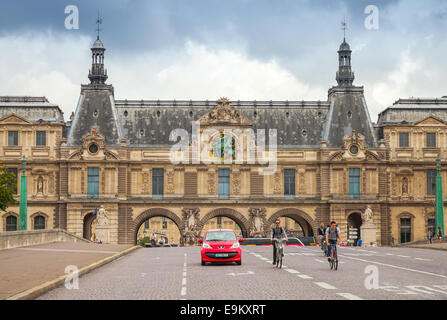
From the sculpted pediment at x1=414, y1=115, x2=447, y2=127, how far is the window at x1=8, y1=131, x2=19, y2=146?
4362 cm

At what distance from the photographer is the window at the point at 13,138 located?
80.7 m

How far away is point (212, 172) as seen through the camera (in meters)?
81.3

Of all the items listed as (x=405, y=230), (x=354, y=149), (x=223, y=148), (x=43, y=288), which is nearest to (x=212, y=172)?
(x=223, y=148)

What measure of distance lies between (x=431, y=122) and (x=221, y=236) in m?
54.2

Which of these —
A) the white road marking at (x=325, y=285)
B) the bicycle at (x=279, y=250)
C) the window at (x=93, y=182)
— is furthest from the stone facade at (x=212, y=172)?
the white road marking at (x=325, y=285)

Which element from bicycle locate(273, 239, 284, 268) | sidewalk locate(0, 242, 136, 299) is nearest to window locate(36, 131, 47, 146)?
sidewalk locate(0, 242, 136, 299)

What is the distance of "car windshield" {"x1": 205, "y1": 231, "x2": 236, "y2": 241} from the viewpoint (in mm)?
34031

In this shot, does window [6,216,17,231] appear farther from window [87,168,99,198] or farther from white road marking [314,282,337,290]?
white road marking [314,282,337,290]

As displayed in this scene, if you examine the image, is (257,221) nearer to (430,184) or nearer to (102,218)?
(102,218)

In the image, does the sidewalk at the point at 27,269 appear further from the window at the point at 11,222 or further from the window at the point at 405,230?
the window at the point at 405,230
